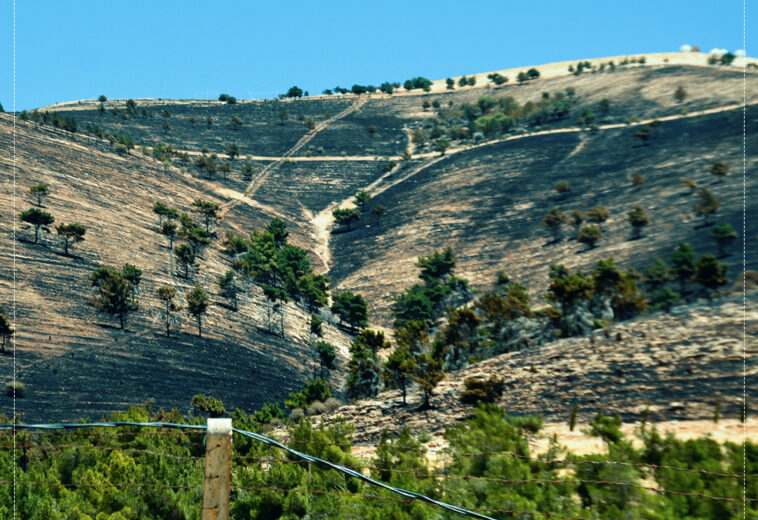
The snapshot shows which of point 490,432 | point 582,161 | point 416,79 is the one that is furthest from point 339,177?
point 490,432

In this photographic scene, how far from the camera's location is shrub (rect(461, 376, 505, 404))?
29.6 metres

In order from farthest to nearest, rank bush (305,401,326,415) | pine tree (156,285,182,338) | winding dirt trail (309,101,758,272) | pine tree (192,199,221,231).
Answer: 1. winding dirt trail (309,101,758,272)
2. pine tree (192,199,221,231)
3. pine tree (156,285,182,338)
4. bush (305,401,326,415)

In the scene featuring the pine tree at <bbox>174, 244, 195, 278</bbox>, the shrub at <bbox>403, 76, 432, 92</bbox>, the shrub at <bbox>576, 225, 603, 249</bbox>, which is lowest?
the pine tree at <bbox>174, 244, 195, 278</bbox>

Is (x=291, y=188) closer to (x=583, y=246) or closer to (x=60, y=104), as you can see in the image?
(x=583, y=246)

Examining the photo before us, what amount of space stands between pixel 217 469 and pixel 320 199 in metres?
91.5

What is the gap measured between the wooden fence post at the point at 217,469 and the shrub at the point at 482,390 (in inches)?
907

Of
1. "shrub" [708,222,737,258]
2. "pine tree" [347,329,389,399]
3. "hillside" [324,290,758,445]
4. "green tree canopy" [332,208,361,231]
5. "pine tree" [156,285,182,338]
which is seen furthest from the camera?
"green tree canopy" [332,208,361,231]

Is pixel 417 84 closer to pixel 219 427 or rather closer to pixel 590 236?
pixel 590 236

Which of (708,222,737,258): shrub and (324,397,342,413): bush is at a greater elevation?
(708,222,737,258): shrub

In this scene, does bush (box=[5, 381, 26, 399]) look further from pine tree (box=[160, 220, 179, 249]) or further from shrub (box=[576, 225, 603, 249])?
shrub (box=[576, 225, 603, 249])

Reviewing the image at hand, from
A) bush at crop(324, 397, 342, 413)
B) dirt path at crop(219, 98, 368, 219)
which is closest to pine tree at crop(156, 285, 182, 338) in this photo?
bush at crop(324, 397, 342, 413)

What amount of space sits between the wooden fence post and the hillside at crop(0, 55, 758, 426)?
22267mm

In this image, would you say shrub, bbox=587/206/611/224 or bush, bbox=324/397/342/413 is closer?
bush, bbox=324/397/342/413

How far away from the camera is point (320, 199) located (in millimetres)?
97688
